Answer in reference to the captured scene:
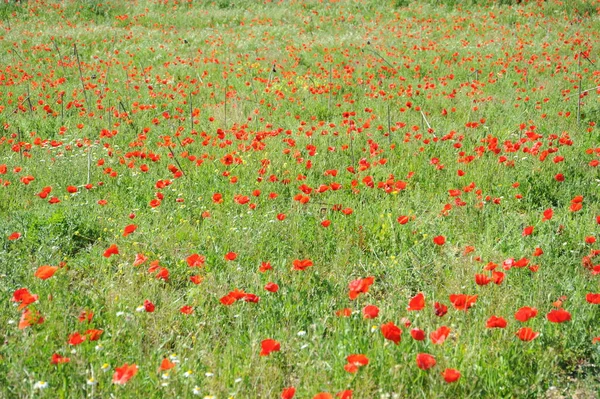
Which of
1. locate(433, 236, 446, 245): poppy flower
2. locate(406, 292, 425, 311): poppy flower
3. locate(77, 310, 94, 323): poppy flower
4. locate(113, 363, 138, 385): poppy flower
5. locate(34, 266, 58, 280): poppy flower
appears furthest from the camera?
locate(433, 236, 446, 245): poppy flower

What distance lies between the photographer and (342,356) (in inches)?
102

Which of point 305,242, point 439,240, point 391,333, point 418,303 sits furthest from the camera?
point 305,242

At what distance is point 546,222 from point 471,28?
40.7ft

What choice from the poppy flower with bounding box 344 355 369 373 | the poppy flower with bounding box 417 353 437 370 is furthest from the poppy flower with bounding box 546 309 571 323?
the poppy flower with bounding box 344 355 369 373

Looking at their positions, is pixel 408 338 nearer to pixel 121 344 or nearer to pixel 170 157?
pixel 121 344

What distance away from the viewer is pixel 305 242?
404 cm

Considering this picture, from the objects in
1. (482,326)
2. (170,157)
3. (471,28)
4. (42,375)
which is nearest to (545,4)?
(471,28)

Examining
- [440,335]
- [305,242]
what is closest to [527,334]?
[440,335]

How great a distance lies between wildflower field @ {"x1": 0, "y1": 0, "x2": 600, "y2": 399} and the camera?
2.57 meters

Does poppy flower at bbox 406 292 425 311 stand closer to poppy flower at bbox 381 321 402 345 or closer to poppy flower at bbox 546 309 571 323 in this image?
poppy flower at bbox 381 321 402 345

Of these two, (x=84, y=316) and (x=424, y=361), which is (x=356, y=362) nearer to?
(x=424, y=361)

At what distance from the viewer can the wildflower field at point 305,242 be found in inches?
101

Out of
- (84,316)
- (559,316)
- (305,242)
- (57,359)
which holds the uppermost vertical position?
(559,316)

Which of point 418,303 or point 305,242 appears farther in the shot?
point 305,242
